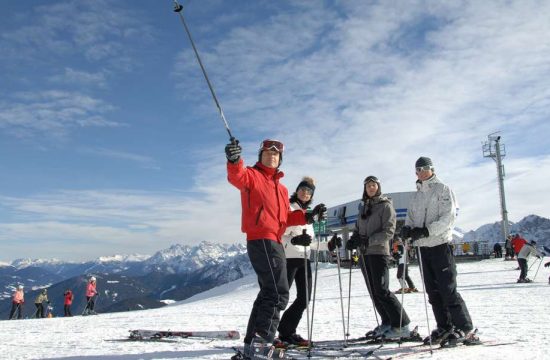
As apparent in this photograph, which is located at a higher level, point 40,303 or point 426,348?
point 426,348

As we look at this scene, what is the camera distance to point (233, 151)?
14.1 ft

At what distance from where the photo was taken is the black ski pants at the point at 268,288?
4488mm

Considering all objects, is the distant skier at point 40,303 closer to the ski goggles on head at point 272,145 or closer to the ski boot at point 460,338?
the ski goggles on head at point 272,145

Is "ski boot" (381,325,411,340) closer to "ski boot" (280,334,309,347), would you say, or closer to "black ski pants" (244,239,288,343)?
"ski boot" (280,334,309,347)

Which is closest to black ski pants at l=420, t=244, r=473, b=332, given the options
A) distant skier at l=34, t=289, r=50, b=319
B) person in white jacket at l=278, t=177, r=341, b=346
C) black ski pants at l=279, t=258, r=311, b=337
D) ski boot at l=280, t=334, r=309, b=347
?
person in white jacket at l=278, t=177, r=341, b=346

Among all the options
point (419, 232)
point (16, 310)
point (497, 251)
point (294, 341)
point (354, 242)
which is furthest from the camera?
point (497, 251)

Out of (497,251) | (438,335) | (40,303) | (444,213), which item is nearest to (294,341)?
(438,335)

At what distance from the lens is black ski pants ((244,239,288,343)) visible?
4.49 meters

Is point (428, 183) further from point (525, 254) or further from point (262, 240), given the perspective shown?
point (525, 254)

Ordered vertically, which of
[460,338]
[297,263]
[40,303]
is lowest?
[40,303]

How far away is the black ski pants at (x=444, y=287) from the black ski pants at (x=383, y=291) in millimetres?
410

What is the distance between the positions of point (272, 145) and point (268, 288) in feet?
4.84

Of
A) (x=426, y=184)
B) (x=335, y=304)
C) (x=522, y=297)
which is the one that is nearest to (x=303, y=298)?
(x=426, y=184)

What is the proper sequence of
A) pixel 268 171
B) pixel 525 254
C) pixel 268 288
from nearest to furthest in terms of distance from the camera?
1. pixel 268 288
2. pixel 268 171
3. pixel 525 254
